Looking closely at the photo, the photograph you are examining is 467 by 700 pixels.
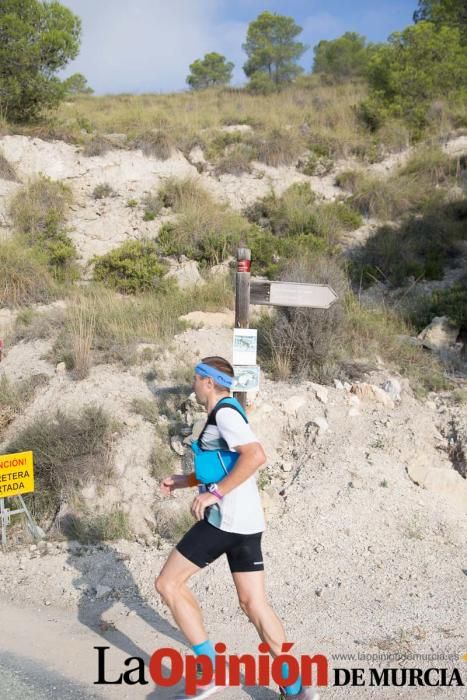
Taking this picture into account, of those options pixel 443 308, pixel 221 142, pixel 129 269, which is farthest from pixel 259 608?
pixel 221 142

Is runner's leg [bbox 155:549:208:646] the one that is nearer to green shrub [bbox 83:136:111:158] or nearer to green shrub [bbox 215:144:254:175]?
green shrub [bbox 215:144:254:175]

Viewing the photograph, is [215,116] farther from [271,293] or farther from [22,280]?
[271,293]

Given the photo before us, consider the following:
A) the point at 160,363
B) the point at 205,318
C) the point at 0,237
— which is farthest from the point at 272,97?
the point at 160,363

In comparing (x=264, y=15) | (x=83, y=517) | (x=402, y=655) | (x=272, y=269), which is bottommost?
(x=83, y=517)

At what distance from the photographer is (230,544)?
348 centimetres

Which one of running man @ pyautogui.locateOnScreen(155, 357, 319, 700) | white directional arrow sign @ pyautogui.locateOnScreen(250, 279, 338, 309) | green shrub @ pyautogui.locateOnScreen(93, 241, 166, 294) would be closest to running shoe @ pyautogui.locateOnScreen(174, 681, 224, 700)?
running man @ pyautogui.locateOnScreen(155, 357, 319, 700)

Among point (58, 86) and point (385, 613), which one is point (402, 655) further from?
point (58, 86)

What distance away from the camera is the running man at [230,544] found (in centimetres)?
341

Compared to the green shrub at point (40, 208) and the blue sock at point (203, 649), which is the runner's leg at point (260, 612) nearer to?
the blue sock at point (203, 649)

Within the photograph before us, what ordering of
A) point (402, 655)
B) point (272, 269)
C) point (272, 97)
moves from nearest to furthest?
1. point (402, 655)
2. point (272, 269)
3. point (272, 97)

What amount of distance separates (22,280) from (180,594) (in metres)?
9.27

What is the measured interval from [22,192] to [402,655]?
1327cm

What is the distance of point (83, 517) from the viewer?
6.41m

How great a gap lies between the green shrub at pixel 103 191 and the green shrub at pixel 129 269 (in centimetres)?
290
